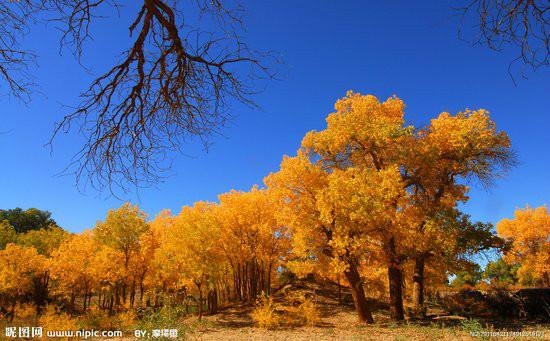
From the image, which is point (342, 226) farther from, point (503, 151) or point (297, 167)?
point (503, 151)

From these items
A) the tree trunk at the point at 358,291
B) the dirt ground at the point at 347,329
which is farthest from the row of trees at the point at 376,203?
the dirt ground at the point at 347,329

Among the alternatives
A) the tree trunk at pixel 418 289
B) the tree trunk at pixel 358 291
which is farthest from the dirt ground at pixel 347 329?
the tree trunk at pixel 418 289

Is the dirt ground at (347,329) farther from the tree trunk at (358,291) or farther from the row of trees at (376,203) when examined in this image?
the row of trees at (376,203)

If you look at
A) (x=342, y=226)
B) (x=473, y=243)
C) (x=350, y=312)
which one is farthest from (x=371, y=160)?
(x=350, y=312)

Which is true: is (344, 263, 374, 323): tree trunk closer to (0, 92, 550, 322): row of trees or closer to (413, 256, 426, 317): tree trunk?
(0, 92, 550, 322): row of trees

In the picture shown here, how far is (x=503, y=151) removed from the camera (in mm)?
15609

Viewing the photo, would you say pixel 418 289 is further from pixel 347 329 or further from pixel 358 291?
pixel 347 329

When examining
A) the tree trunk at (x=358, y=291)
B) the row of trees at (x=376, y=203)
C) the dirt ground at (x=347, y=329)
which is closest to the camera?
the dirt ground at (x=347, y=329)

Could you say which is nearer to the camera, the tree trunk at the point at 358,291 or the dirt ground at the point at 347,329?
the dirt ground at the point at 347,329

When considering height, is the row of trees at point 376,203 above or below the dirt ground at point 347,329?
above

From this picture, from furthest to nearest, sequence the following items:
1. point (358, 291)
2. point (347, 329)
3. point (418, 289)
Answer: point (418, 289) → point (358, 291) → point (347, 329)

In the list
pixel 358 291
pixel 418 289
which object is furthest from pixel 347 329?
pixel 418 289

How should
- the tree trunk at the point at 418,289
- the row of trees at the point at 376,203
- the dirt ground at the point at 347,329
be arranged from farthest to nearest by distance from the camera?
1. the tree trunk at the point at 418,289
2. the row of trees at the point at 376,203
3. the dirt ground at the point at 347,329

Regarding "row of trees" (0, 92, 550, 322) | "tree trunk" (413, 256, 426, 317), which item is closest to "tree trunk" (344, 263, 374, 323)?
"row of trees" (0, 92, 550, 322)
